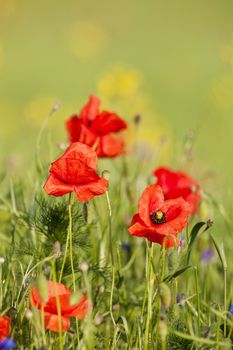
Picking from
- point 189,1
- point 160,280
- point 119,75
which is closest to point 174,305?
point 160,280

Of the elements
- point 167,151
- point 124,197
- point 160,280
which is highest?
point 167,151

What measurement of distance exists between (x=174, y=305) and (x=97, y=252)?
1.69ft

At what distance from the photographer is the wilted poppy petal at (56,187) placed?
166 cm

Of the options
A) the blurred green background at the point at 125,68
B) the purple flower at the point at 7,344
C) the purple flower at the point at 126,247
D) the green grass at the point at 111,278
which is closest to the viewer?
the purple flower at the point at 7,344

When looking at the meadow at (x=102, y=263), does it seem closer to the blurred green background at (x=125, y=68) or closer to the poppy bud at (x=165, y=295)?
the poppy bud at (x=165, y=295)

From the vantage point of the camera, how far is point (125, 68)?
620 cm

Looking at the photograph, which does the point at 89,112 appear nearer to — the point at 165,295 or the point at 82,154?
the point at 82,154

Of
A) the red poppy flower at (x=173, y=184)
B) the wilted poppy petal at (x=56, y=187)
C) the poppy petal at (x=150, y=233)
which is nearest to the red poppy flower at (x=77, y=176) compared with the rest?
the wilted poppy petal at (x=56, y=187)

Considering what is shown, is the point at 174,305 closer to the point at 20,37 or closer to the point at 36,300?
the point at 36,300

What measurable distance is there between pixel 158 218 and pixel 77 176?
0.66 ft

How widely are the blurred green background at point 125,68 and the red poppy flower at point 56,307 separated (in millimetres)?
1156

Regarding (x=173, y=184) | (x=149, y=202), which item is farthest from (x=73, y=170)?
(x=173, y=184)

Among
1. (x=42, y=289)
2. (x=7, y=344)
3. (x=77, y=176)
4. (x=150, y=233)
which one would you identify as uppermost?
(x=77, y=176)

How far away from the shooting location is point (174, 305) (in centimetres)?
173
